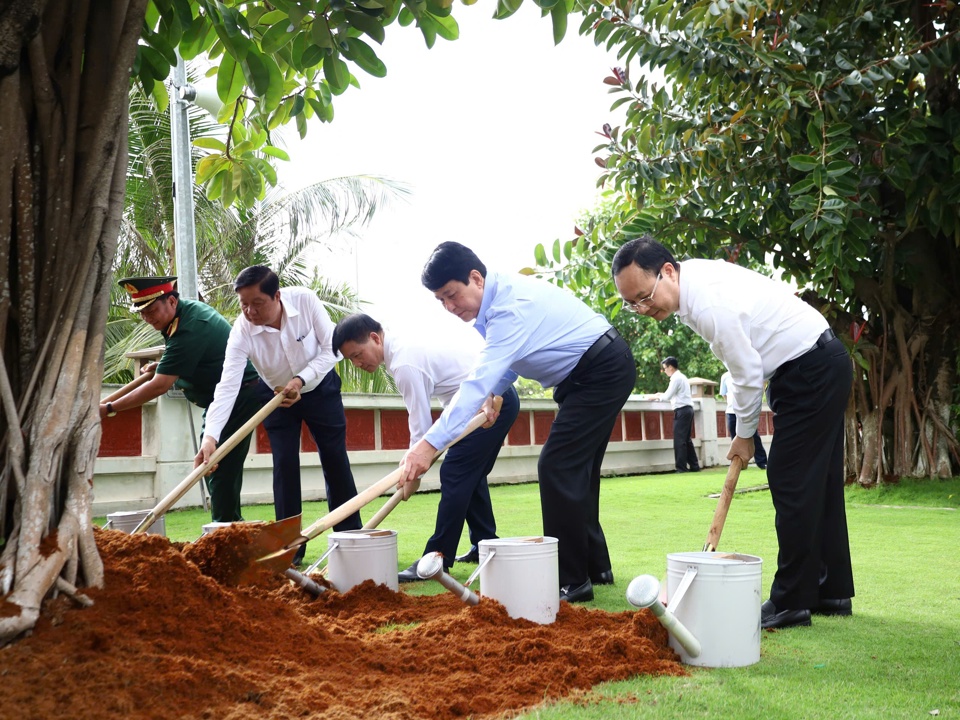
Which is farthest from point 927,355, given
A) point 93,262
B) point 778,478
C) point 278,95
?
point 93,262

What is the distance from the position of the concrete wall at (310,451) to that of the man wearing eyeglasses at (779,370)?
6.05 m

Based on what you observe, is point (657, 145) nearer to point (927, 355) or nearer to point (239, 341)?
point (927, 355)

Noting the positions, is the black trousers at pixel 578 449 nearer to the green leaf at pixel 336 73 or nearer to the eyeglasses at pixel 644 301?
the eyeglasses at pixel 644 301

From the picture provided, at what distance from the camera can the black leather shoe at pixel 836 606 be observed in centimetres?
359

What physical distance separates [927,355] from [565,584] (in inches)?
256

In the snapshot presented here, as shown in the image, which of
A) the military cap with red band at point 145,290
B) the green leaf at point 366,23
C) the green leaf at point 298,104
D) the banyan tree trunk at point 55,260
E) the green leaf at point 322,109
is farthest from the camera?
the military cap with red band at point 145,290

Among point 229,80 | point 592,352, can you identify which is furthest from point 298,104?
point 592,352

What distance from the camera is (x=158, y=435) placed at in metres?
9.10

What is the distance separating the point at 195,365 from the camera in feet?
17.7

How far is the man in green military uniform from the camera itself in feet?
17.0

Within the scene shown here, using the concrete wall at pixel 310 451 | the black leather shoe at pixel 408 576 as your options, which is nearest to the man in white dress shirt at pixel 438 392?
the black leather shoe at pixel 408 576

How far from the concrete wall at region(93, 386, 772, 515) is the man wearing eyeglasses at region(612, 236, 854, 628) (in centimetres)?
605

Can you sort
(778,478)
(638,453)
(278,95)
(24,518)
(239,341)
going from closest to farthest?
(24,518) < (278,95) < (778,478) < (239,341) < (638,453)

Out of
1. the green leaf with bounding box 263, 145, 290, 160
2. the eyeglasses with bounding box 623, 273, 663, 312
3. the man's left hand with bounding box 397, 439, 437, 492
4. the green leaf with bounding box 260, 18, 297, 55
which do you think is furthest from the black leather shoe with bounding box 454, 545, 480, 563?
the green leaf with bounding box 260, 18, 297, 55
